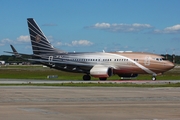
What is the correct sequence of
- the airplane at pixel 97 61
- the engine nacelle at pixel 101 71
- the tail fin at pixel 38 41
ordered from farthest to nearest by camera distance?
the tail fin at pixel 38 41
the engine nacelle at pixel 101 71
the airplane at pixel 97 61

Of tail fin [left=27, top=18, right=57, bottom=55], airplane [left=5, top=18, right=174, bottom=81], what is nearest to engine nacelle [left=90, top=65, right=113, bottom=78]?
airplane [left=5, top=18, right=174, bottom=81]

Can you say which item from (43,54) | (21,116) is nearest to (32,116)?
(21,116)

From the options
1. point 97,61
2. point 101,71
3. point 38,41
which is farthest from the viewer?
point 38,41

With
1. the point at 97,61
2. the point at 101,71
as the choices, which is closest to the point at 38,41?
the point at 97,61

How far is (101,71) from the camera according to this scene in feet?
199

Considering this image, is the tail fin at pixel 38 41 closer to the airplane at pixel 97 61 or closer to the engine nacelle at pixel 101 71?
the airplane at pixel 97 61

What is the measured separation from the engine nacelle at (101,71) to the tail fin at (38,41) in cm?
711

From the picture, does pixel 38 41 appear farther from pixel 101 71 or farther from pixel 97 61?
pixel 101 71

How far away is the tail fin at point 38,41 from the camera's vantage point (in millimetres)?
65750

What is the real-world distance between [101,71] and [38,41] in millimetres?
11619

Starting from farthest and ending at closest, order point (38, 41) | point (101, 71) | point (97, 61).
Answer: point (38, 41) → point (97, 61) → point (101, 71)

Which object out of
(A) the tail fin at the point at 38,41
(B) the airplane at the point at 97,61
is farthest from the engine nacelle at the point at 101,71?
(A) the tail fin at the point at 38,41

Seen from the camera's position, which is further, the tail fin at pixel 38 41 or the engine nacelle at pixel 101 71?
the tail fin at pixel 38 41

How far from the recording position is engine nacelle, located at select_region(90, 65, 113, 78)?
60469 millimetres
